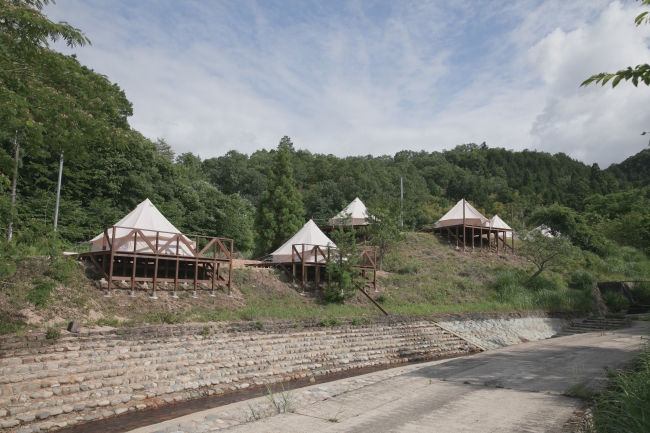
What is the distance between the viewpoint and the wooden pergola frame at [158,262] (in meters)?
16.5

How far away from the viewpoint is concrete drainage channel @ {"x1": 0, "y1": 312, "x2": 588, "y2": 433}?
31.1ft

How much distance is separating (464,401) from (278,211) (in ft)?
84.0

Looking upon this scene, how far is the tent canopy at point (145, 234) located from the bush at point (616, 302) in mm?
25742

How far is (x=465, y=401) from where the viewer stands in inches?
335

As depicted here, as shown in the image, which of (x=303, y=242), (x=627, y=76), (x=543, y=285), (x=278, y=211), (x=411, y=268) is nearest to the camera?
(x=627, y=76)

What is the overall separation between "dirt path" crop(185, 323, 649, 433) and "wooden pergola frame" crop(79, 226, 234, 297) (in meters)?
8.89

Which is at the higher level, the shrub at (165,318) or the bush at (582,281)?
the bush at (582,281)

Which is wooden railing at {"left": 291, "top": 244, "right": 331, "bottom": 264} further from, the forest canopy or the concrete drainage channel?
the forest canopy

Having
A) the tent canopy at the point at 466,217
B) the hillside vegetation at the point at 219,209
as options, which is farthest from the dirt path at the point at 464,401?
the tent canopy at the point at 466,217

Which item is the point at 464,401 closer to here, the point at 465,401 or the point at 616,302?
the point at 465,401

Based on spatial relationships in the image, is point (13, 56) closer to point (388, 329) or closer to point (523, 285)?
point (388, 329)

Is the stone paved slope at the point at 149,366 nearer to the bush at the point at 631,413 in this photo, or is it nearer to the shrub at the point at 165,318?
the shrub at the point at 165,318

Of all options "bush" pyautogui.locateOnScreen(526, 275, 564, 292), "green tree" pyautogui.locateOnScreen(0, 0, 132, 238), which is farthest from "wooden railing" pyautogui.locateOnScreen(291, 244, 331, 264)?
"bush" pyautogui.locateOnScreen(526, 275, 564, 292)

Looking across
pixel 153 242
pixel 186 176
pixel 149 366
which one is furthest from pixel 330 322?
pixel 186 176
